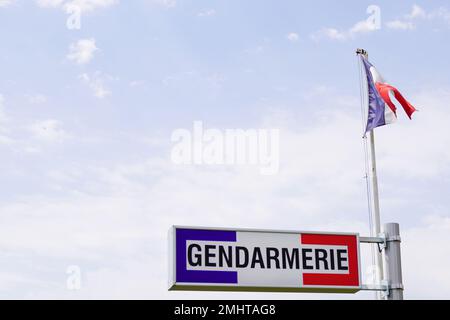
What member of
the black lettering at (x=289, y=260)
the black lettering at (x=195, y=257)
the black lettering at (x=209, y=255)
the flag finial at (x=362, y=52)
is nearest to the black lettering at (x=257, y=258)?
the black lettering at (x=289, y=260)

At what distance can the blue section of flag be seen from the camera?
65.5 ft

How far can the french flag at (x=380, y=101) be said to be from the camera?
2005cm

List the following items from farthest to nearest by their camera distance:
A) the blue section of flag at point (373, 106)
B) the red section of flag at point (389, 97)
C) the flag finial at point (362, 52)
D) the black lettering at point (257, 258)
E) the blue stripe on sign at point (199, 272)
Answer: the flag finial at point (362, 52)
the red section of flag at point (389, 97)
the blue section of flag at point (373, 106)
the black lettering at point (257, 258)
the blue stripe on sign at point (199, 272)

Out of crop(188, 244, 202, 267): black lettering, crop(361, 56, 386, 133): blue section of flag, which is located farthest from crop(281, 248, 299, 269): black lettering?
crop(361, 56, 386, 133): blue section of flag

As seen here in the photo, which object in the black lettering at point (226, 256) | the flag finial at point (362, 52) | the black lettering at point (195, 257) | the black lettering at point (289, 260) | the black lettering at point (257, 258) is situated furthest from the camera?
the flag finial at point (362, 52)

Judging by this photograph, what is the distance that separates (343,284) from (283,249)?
1.42m

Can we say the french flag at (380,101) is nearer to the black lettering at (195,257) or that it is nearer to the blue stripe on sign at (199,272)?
the blue stripe on sign at (199,272)

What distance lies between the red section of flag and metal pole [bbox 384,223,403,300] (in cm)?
534

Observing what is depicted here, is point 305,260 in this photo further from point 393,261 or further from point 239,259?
point 393,261

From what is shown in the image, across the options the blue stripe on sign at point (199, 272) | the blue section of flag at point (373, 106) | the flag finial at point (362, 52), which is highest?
the flag finial at point (362, 52)

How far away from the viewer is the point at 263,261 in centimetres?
1533
